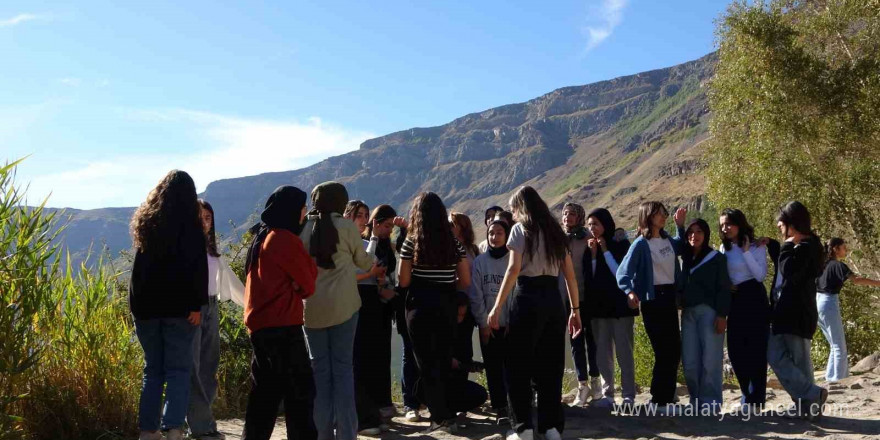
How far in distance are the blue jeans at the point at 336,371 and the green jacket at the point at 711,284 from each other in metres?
3.15

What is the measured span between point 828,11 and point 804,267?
42.6 ft

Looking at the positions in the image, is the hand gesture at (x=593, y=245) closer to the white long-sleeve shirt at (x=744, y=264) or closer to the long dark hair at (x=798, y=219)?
the white long-sleeve shirt at (x=744, y=264)

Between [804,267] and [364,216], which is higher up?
[364,216]

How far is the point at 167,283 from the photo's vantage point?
471 cm

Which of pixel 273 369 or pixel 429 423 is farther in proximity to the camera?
pixel 429 423

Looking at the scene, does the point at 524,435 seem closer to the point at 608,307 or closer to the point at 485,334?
the point at 485,334

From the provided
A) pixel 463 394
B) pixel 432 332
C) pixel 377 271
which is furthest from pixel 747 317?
pixel 377 271

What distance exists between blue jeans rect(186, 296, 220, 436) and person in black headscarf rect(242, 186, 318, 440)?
3.25 ft

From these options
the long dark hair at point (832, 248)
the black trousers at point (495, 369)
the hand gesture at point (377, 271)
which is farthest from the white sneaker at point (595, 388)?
the long dark hair at point (832, 248)

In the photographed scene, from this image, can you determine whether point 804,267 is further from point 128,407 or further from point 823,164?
point 823,164

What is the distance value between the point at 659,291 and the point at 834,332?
3.31 m

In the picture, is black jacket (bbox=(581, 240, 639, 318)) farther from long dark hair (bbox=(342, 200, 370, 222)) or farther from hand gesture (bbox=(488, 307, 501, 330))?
long dark hair (bbox=(342, 200, 370, 222))

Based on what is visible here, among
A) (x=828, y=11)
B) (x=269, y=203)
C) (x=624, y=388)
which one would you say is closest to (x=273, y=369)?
(x=269, y=203)

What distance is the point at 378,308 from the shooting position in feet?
21.4
